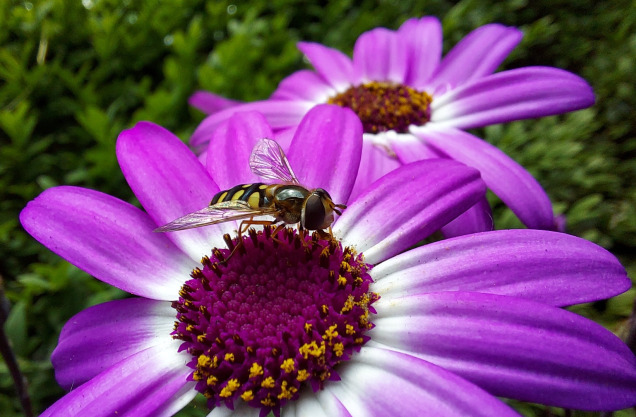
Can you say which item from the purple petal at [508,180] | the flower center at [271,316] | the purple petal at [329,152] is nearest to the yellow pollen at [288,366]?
the flower center at [271,316]

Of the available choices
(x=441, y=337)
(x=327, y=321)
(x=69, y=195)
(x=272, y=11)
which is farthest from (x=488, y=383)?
(x=272, y=11)

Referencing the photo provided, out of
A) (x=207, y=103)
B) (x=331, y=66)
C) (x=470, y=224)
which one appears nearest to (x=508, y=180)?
(x=470, y=224)

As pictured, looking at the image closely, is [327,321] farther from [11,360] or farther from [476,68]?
[476,68]

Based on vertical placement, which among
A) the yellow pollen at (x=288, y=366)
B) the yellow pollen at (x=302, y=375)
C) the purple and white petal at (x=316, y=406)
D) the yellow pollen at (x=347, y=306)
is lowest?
the purple and white petal at (x=316, y=406)

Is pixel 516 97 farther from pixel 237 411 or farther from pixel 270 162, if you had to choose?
pixel 237 411

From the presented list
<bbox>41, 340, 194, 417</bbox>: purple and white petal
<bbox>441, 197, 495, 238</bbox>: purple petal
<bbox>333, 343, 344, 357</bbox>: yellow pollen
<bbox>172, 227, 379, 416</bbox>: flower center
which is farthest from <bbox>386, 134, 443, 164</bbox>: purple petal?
<bbox>41, 340, 194, 417</bbox>: purple and white petal

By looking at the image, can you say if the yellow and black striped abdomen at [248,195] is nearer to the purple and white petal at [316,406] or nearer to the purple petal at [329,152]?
the purple petal at [329,152]
